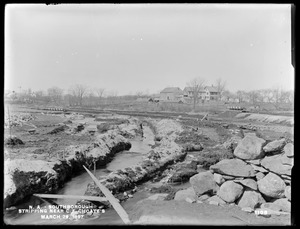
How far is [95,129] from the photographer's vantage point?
11.7 ft

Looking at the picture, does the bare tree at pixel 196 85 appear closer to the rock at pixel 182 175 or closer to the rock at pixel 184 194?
the rock at pixel 182 175

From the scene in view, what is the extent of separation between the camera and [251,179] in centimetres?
345

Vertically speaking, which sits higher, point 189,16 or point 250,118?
point 189,16

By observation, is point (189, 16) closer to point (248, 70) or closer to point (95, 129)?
point (248, 70)

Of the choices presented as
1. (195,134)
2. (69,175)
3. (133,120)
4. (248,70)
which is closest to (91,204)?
(69,175)

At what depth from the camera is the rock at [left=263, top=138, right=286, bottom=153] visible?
3.37 meters

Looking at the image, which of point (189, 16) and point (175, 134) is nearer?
point (189, 16)

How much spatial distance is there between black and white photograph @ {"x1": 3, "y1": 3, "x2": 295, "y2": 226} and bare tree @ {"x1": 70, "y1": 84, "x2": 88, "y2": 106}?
0.02m

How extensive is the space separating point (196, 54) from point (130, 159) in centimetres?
198

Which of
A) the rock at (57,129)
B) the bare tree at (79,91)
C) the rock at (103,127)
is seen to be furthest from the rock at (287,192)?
the rock at (57,129)

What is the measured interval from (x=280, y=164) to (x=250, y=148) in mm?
481

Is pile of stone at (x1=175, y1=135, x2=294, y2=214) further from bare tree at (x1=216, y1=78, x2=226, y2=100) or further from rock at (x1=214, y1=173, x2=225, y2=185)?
bare tree at (x1=216, y1=78, x2=226, y2=100)

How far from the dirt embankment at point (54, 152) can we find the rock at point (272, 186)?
2174mm

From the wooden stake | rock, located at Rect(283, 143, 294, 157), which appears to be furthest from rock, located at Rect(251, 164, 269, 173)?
the wooden stake
